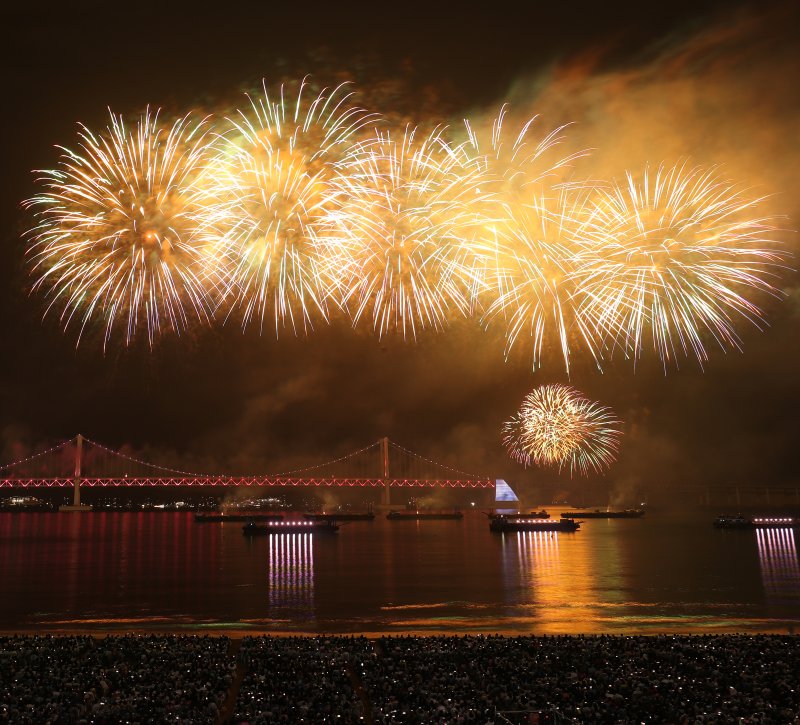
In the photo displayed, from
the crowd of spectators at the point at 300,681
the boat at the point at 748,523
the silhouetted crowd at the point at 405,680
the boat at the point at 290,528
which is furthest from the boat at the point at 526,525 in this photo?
the crowd of spectators at the point at 300,681

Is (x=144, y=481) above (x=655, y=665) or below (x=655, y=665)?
above

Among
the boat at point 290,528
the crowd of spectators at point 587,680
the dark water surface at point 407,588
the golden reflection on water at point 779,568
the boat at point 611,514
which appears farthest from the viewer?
the boat at point 611,514

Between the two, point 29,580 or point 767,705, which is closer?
point 767,705

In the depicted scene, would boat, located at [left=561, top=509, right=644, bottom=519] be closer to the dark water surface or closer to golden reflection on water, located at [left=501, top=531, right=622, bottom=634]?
golden reflection on water, located at [left=501, top=531, right=622, bottom=634]

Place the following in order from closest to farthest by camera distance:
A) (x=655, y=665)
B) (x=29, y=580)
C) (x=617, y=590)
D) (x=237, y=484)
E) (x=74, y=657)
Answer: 1. (x=655, y=665)
2. (x=74, y=657)
3. (x=617, y=590)
4. (x=29, y=580)
5. (x=237, y=484)

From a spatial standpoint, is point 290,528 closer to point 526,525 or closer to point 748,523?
point 526,525

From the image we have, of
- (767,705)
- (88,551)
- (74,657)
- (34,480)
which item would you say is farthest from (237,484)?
(767,705)

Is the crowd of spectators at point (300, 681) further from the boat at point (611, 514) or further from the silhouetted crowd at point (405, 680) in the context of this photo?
the boat at point (611, 514)

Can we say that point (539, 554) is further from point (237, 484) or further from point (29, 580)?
point (237, 484)
